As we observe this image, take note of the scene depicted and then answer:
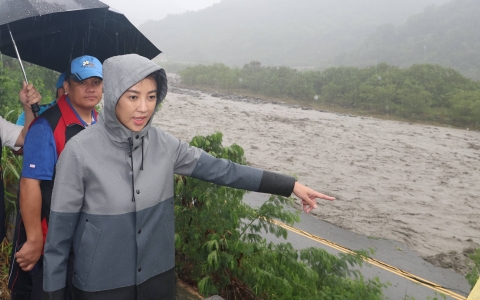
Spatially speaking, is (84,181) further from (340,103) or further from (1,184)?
(340,103)

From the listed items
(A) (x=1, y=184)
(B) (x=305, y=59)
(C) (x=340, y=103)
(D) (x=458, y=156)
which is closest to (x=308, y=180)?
Answer: (D) (x=458, y=156)

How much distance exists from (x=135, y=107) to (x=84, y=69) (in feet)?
2.16

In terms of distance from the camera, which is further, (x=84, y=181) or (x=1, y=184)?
(x=1, y=184)

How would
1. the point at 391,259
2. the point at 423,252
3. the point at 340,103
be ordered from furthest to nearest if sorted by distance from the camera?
1. the point at 340,103
2. the point at 423,252
3. the point at 391,259

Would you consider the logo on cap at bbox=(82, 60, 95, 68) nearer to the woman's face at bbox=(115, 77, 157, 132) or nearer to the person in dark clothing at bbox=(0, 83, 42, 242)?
the person in dark clothing at bbox=(0, 83, 42, 242)

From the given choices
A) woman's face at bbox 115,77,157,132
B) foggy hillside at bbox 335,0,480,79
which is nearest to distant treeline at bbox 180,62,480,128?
woman's face at bbox 115,77,157,132

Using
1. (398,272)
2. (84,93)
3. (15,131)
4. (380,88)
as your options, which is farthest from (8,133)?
(380,88)

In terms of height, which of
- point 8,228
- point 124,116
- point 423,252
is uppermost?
point 124,116

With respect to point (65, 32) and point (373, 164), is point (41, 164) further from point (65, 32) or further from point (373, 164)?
point (373, 164)

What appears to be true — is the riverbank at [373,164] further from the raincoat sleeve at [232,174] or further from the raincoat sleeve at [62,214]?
the raincoat sleeve at [62,214]

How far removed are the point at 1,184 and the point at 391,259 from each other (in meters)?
4.98

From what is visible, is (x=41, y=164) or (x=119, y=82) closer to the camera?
(x=119, y=82)

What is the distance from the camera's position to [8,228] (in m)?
3.45

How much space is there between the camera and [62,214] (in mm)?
1521
